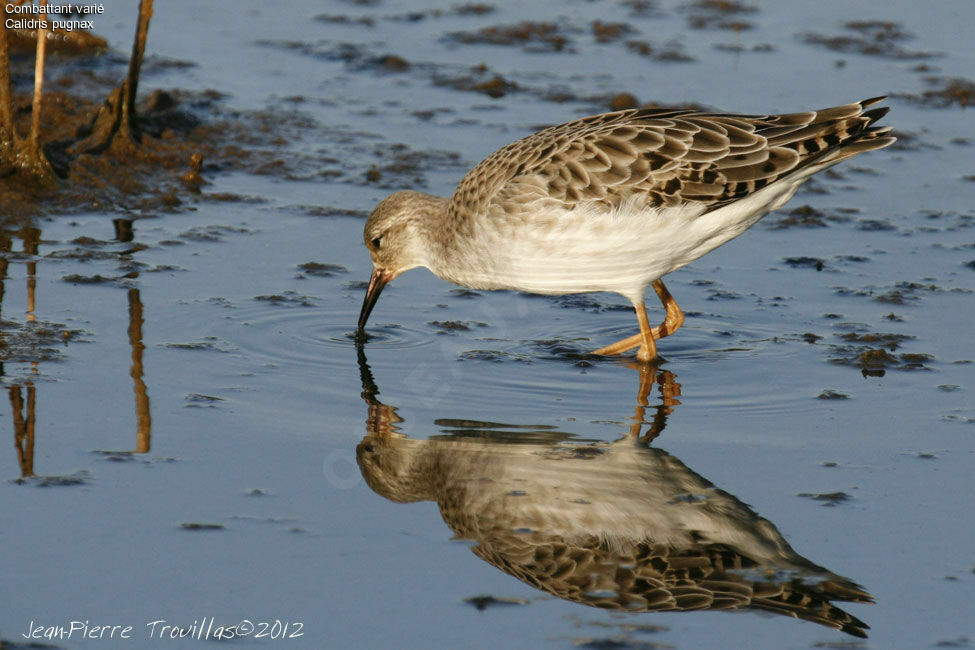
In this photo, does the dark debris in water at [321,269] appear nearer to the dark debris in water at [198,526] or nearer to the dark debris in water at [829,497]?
the dark debris in water at [198,526]

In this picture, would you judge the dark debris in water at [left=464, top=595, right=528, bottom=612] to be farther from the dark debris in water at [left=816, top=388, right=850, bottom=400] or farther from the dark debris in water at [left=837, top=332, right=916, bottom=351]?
the dark debris in water at [left=837, top=332, right=916, bottom=351]

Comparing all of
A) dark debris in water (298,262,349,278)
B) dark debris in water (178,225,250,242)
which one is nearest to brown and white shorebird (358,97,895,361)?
dark debris in water (298,262,349,278)

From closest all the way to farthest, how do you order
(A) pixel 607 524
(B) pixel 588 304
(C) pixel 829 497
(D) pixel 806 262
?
(A) pixel 607 524
(C) pixel 829 497
(B) pixel 588 304
(D) pixel 806 262

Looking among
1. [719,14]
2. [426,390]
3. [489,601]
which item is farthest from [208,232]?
[719,14]

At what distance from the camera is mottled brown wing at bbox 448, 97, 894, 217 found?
8.31 m

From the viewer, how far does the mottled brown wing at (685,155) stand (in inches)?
327

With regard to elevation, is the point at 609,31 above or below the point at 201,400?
above

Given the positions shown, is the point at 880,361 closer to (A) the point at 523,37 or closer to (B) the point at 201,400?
(B) the point at 201,400

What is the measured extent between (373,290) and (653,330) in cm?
192

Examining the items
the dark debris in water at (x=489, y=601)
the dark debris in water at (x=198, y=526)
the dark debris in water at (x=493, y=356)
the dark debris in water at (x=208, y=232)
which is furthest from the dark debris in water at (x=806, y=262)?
the dark debris in water at (x=198, y=526)

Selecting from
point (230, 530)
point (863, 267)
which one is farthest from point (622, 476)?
point (863, 267)

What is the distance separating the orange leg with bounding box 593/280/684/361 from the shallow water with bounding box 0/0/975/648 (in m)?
0.11

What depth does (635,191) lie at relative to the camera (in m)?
8.27

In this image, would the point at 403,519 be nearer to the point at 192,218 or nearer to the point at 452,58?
the point at 192,218
